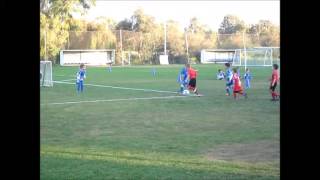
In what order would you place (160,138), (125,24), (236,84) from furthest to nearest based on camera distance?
1. (125,24)
2. (236,84)
3. (160,138)

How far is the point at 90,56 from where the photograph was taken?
34.9 m

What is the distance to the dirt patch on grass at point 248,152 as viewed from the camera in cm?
598

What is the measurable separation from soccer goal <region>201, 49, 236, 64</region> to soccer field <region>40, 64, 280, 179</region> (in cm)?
2244

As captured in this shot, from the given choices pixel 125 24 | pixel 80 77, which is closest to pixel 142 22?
pixel 125 24

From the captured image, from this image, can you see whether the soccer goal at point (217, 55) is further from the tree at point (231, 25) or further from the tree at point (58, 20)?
the tree at point (58, 20)

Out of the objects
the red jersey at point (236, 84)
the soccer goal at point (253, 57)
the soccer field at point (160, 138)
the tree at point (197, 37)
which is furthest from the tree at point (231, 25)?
the soccer field at point (160, 138)

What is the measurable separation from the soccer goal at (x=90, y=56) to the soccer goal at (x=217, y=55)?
6.80 meters

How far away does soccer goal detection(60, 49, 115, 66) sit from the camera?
3372 cm

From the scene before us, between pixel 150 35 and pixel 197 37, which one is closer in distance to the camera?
pixel 150 35

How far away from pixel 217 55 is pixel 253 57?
14.0 feet

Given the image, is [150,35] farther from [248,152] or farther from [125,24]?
[248,152]

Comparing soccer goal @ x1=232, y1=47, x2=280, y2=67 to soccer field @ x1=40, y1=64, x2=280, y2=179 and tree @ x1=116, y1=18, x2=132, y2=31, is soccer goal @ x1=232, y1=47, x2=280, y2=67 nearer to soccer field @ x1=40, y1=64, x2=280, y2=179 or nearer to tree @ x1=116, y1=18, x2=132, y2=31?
tree @ x1=116, y1=18, x2=132, y2=31
